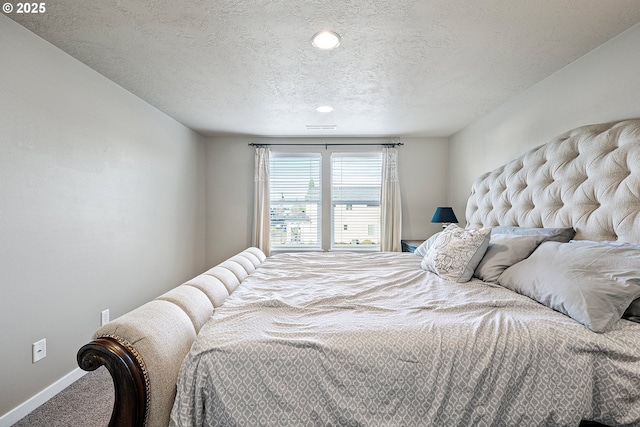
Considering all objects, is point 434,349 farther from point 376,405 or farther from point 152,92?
point 152,92

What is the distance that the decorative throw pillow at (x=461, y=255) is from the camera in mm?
1835

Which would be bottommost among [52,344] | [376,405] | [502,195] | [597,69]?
[52,344]

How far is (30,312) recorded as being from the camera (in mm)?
1739

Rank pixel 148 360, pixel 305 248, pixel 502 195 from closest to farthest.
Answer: pixel 148 360, pixel 502 195, pixel 305 248

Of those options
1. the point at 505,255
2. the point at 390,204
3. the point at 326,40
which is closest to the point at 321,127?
the point at 390,204

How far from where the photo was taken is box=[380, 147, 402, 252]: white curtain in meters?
4.25

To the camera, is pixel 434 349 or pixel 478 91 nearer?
pixel 434 349

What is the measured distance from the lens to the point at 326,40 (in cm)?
180

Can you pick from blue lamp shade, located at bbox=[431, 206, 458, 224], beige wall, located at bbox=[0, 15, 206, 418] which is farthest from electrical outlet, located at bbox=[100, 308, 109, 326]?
blue lamp shade, located at bbox=[431, 206, 458, 224]

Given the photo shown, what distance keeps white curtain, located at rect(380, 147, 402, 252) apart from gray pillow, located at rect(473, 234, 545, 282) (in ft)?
7.73

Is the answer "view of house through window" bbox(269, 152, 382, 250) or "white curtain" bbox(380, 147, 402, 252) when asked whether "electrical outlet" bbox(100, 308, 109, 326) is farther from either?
"white curtain" bbox(380, 147, 402, 252)

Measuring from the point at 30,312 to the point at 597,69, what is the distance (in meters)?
4.00

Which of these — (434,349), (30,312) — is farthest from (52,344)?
(434,349)

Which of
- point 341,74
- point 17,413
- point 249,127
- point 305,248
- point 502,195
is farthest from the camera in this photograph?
point 305,248
